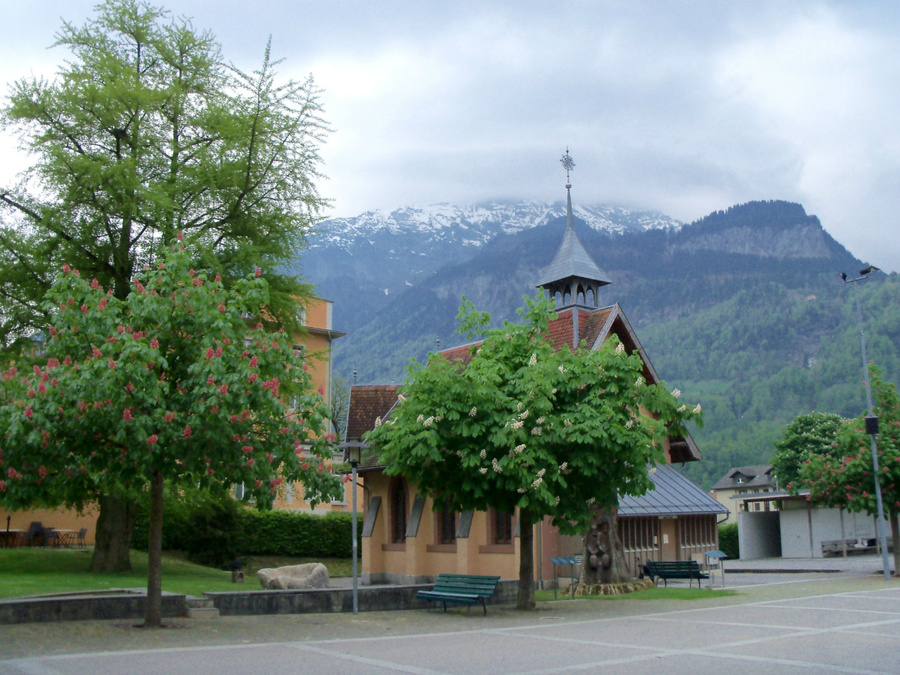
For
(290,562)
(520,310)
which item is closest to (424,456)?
(520,310)

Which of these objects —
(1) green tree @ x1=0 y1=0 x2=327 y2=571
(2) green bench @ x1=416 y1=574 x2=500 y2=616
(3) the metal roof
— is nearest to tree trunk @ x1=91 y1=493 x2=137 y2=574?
(1) green tree @ x1=0 y1=0 x2=327 y2=571

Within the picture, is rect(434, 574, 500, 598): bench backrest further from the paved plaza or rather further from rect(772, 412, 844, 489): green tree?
rect(772, 412, 844, 489): green tree

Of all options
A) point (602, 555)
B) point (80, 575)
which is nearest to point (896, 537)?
point (602, 555)

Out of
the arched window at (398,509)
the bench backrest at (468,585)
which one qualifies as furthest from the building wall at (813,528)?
the bench backrest at (468,585)

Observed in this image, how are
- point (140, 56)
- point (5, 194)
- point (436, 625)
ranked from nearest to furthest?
point (436, 625) → point (5, 194) → point (140, 56)

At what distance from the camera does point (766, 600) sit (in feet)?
67.6

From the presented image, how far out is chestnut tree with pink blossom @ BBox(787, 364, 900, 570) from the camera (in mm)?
26703

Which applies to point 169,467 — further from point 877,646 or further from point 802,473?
point 802,473

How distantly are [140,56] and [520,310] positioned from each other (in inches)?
566

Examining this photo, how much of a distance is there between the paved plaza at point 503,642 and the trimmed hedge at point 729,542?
35775mm

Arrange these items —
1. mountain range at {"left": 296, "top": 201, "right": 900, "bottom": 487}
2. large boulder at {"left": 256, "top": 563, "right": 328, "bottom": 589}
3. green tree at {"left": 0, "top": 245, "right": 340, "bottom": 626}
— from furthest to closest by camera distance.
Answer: mountain range at {"left": 296, "top": 201, "right": 900, "bottom": 487} → large boulder at {"left": 256, "top": 563, "right": 328, "bottom": 589} → green tree at {"left": 0, "top": 245, "right": 340, "bottom": 626}

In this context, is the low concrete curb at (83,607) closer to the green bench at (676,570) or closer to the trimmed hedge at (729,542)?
the green bench at (676,570)

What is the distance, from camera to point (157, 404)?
13.7 meters

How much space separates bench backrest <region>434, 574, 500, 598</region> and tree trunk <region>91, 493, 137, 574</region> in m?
10.7
